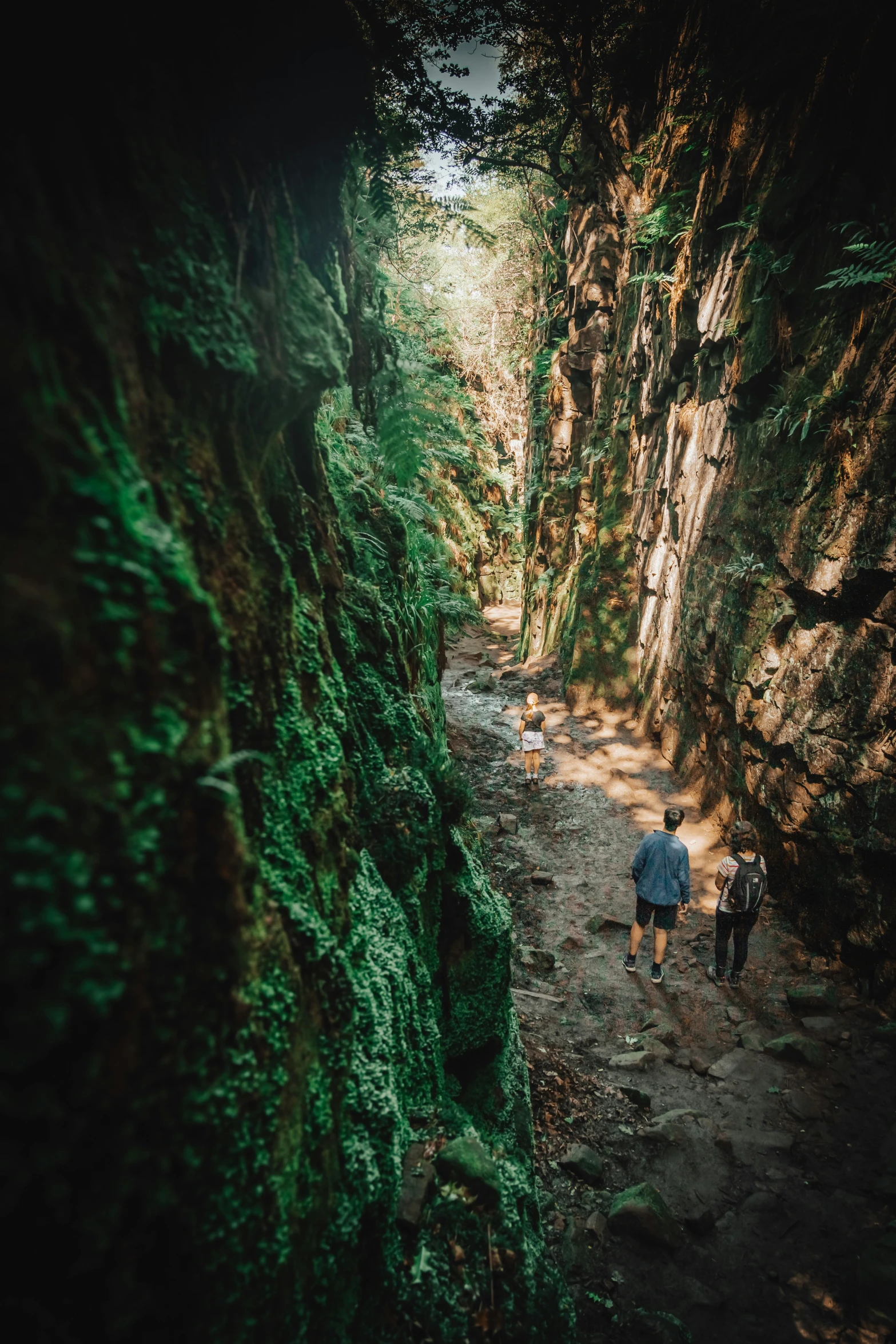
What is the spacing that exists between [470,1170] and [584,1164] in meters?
Answer: 2.61

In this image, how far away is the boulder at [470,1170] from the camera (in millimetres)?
2752

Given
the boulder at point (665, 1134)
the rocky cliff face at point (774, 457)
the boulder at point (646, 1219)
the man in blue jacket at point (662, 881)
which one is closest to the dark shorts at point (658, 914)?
the man in blue jacket at point (662, 881)

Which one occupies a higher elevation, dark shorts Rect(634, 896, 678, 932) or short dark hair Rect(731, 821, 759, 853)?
short dark hair Rect(731, 821, 759, 853)

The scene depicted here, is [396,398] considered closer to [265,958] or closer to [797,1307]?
[265,958]

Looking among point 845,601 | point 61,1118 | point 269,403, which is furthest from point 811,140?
point 61,1118

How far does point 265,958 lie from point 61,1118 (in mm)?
717

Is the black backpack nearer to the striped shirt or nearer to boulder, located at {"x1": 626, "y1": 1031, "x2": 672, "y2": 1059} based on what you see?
the striped shirt

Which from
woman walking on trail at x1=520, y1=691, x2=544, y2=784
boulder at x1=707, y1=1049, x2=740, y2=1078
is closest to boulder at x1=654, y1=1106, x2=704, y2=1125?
boulder at x1=707, y1=1049, x2=740, y2=1078

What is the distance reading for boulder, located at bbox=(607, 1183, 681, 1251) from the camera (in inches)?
157

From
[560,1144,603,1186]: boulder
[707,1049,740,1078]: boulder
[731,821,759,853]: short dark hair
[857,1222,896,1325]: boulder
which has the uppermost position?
[731,821,759,853]: short dark hair

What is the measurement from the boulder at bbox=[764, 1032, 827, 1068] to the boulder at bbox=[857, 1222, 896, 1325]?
5.34 feet

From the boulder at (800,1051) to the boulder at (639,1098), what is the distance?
136 cm

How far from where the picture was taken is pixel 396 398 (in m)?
5.55

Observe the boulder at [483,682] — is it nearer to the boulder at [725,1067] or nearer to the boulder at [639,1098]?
the boulder at [725,1067]
